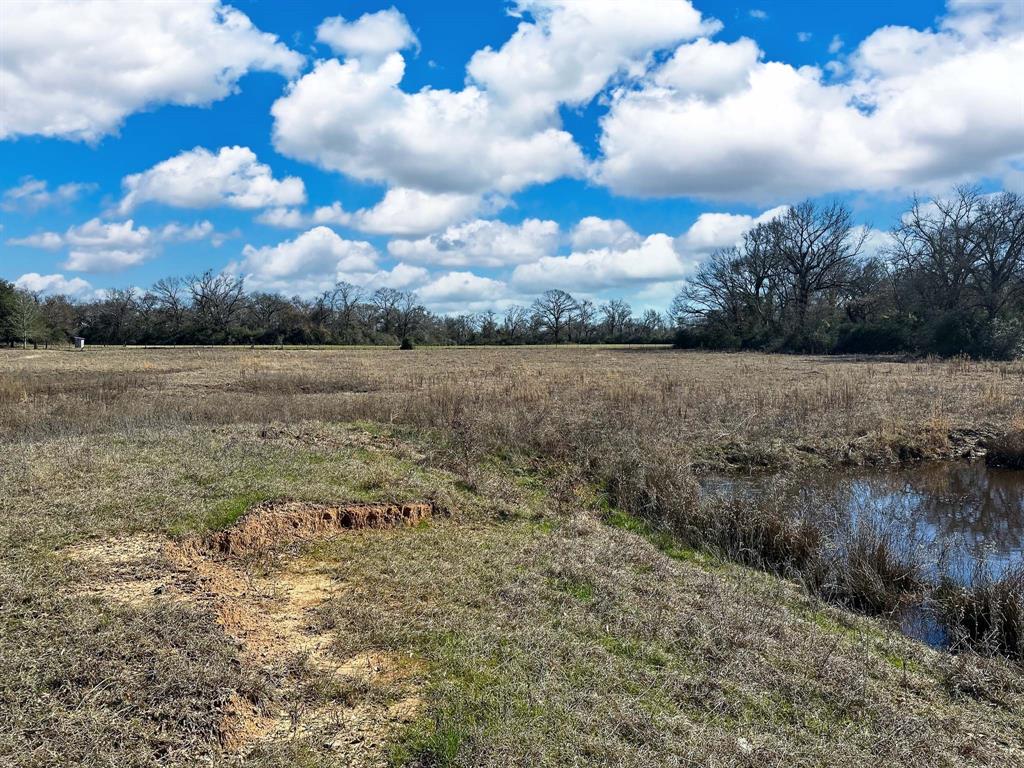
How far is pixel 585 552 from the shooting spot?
7086 mm

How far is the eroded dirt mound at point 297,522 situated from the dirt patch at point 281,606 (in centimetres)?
1

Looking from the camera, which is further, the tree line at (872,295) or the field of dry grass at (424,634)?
the tree line at (872,295)

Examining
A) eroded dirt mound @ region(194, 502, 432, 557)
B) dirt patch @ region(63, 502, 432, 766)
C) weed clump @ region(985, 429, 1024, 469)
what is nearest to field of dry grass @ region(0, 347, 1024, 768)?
dirt patch @ region(63, 502, 432, 766)

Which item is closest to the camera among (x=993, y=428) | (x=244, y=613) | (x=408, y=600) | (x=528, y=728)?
(x=528, y=728)

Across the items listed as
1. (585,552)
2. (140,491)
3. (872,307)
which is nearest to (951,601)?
(585,552)

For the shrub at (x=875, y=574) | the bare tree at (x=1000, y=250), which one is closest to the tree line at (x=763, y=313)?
the bare tree at (x=1000, y=250)

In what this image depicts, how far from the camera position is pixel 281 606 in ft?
17.9

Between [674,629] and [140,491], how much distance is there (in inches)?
251

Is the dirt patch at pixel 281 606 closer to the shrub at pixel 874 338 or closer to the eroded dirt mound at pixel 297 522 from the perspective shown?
the eroded dirt mound at pixel 297 522

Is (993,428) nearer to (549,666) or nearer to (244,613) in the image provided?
(549,666)

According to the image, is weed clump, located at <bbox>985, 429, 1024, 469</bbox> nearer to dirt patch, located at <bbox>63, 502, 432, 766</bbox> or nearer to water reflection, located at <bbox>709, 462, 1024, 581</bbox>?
water reflection, located at <bbox>709, 462, 1024, 581</bbox>

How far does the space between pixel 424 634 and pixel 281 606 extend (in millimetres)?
1390

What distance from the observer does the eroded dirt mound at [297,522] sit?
6.72 m

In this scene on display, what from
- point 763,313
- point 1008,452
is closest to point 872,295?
point 763,313
